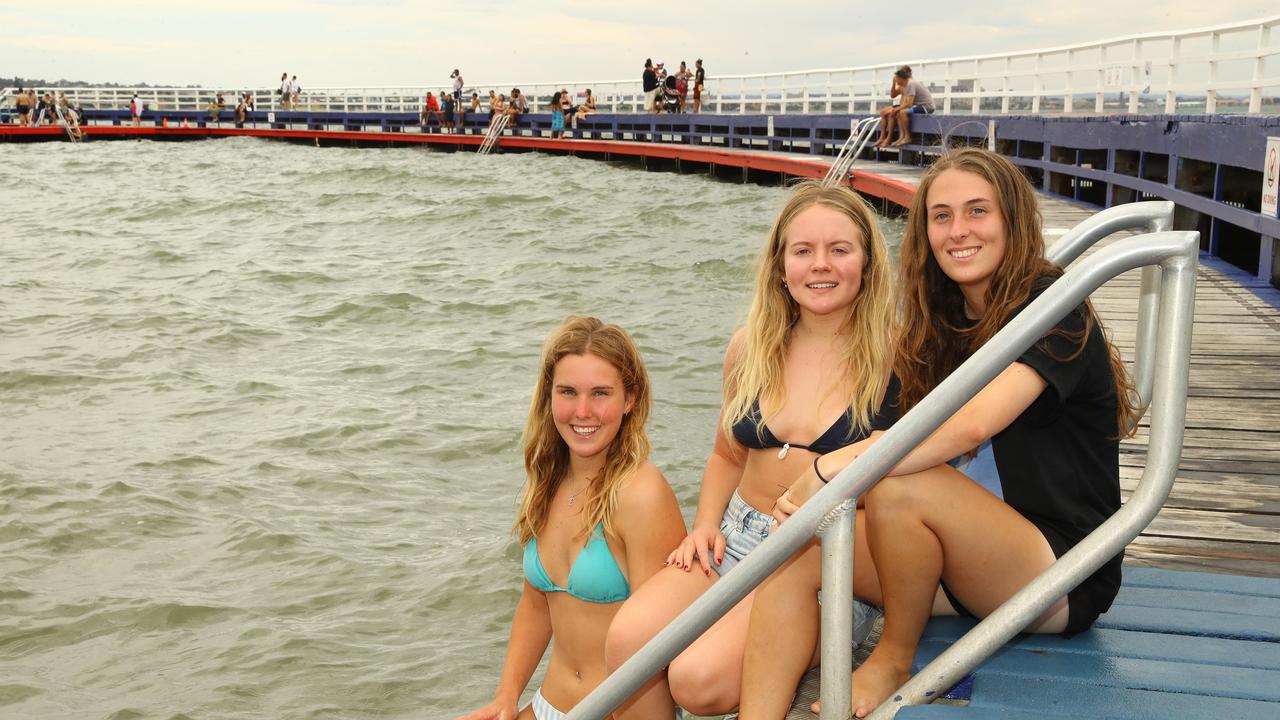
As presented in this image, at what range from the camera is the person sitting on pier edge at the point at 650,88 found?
31703mm

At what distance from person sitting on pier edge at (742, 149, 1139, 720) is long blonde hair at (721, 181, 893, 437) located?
20 centimetres

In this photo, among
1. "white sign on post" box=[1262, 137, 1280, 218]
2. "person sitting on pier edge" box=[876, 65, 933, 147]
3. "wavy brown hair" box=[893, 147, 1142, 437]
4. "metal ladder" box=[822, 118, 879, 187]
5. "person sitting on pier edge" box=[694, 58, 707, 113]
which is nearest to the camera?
"wavy brown hair" box=[893, 147, 1142, 437]

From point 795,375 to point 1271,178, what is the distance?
549 centimetres

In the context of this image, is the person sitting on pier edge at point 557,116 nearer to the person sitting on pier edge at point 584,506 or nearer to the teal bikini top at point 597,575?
the person sitting on pier edge at point 584,506

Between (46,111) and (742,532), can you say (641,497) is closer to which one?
(742,532)

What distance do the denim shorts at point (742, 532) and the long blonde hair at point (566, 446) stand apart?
25cm

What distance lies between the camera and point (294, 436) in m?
7.38

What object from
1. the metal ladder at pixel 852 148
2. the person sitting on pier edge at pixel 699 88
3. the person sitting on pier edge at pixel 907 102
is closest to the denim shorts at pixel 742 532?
the metal ladder at pixel 852 148

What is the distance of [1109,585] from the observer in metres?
2.16

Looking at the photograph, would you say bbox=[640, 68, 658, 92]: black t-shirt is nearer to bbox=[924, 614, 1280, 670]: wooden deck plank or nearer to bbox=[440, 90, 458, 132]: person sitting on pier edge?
bbox=[440, 90, 458, 132]: person sitting on pier edge

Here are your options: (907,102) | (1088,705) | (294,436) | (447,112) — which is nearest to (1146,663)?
(1088,705)

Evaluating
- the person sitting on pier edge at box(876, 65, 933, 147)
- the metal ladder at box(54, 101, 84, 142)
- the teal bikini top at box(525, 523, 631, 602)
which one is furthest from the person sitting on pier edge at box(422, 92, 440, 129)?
the teal bikini top at box(525, 523, 631, 602)

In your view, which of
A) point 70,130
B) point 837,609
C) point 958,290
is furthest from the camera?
point 70,130

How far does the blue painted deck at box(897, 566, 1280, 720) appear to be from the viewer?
190cm
